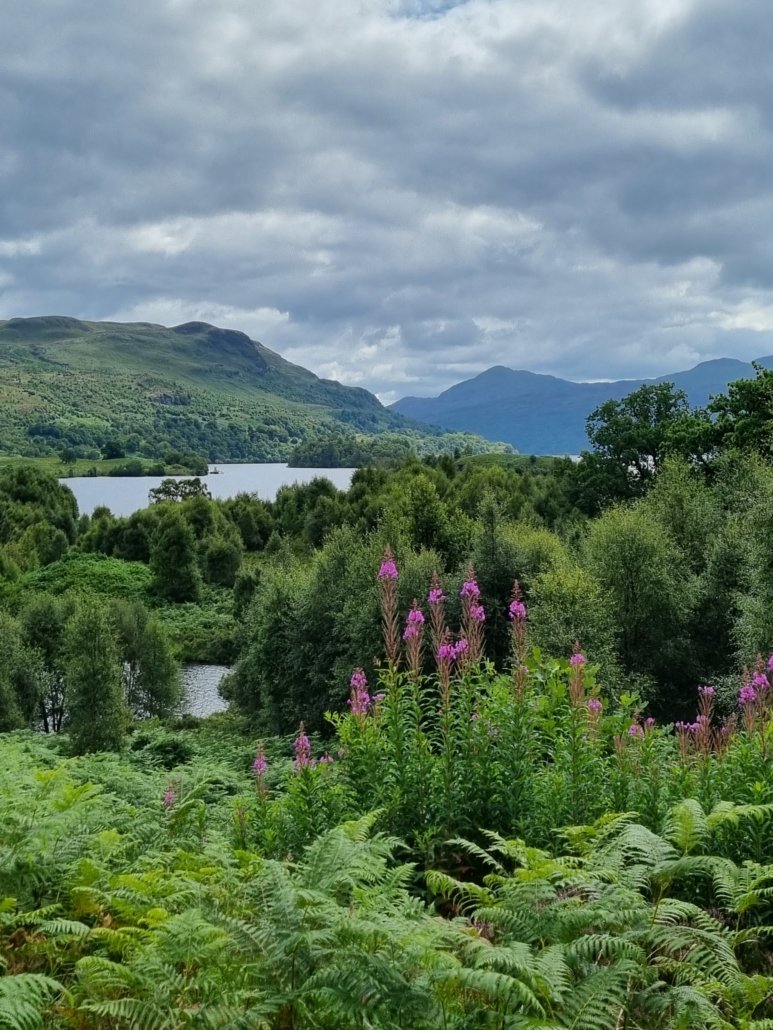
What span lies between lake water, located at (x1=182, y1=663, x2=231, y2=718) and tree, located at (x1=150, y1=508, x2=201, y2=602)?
48.9ft

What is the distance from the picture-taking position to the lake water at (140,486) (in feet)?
427

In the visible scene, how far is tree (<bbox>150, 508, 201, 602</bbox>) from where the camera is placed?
257 ft

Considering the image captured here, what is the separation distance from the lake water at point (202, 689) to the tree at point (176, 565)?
14.9 m

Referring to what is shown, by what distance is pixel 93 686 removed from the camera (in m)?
35.2

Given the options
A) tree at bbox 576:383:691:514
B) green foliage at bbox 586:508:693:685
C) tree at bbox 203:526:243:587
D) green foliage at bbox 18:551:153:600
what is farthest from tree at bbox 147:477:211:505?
green foliage at bbox 586:508:693:685

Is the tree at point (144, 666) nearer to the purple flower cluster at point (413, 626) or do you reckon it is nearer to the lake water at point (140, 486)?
the purple flower cluster at point (413, 626)

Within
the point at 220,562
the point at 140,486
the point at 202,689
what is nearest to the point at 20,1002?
the point at 202,689

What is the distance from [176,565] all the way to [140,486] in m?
90.7

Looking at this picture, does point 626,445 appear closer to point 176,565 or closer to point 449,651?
point 176,565

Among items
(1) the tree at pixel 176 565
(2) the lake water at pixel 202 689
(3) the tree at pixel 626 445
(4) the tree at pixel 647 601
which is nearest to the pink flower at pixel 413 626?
(4) the tree at pixel 647 601

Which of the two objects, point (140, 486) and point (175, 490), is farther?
point (140, 486)

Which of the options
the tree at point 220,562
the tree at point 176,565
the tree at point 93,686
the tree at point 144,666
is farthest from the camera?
the tree at point 220,562

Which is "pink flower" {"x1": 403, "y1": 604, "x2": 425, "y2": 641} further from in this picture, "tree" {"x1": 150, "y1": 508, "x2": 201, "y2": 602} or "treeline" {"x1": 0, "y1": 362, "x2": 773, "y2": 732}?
"tree" {"x1": 150, "y1": 508, "x2": 201, "y2": 602}

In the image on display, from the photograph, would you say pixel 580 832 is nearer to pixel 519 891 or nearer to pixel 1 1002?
pixel 519 891
